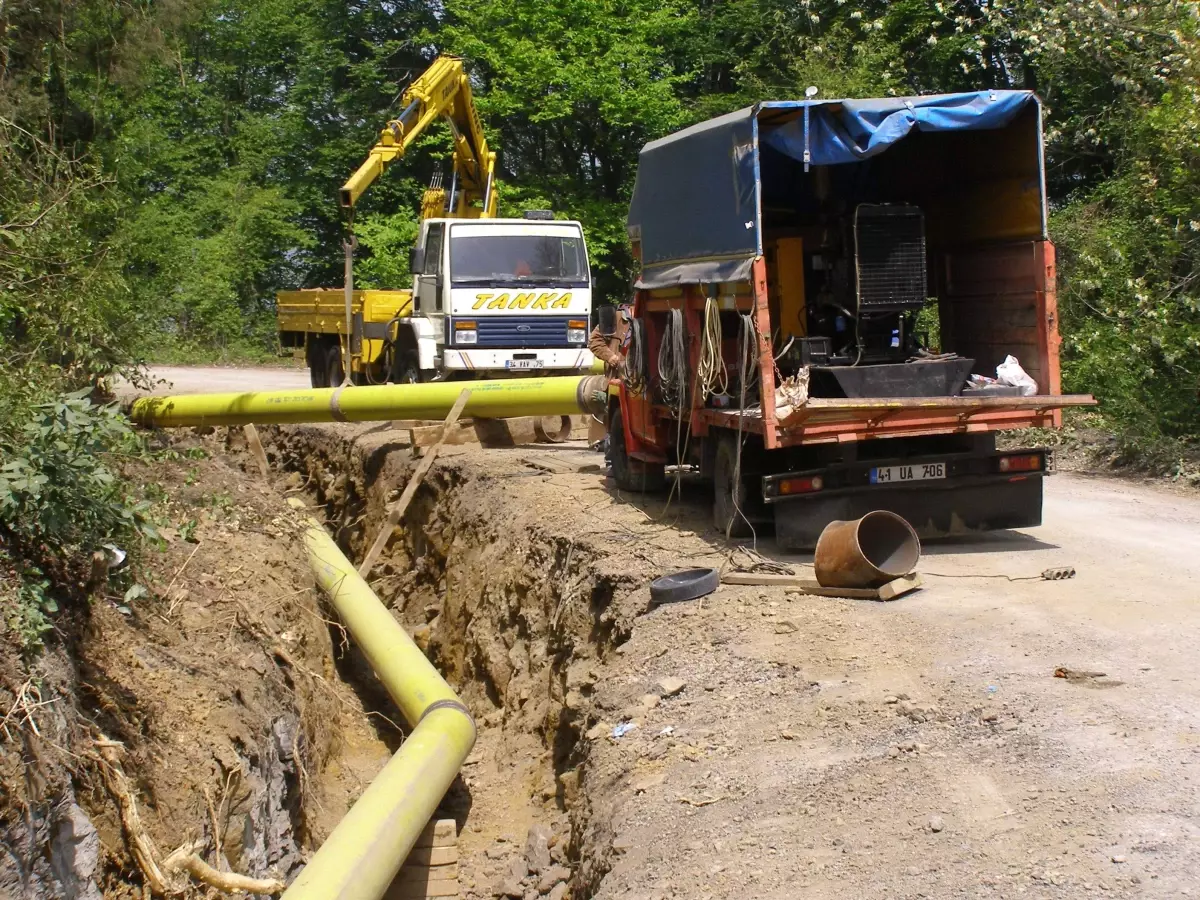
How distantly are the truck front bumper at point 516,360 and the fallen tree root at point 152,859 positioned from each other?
11090 mm

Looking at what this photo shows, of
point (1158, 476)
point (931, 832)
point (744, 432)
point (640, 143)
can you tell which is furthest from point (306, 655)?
point (640, 143)

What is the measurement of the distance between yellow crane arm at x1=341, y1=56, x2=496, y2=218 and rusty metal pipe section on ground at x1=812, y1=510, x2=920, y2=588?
34.6 feet

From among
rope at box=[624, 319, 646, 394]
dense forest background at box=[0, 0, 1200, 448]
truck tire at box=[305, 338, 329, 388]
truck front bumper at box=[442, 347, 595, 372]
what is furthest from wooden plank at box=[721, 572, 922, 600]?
truck tire at box=[305, 338, 329, 388]

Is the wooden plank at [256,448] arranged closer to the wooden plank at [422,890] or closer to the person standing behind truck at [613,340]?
the person standing behind truck at [613,340]

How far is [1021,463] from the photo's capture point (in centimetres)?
923

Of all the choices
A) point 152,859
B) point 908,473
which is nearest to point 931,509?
point 908,473

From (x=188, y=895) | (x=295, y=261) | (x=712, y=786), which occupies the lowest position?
(x=188, y=895)

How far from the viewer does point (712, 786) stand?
5.68 metres

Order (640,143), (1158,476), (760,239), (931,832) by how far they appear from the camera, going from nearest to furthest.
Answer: (931,832) → (760,239) → (1158,476) → (640,143)

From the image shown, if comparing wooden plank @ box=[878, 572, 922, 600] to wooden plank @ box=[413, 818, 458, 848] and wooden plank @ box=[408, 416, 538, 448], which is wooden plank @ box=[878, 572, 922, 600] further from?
wooden plank @ box=[408, 416, 538, 448]

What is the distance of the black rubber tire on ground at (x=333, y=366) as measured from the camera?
20.6 m

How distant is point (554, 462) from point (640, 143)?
59.1 ft

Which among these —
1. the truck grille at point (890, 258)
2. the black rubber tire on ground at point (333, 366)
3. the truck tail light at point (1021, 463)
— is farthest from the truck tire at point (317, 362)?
the truck tail light at point (1021, 463)

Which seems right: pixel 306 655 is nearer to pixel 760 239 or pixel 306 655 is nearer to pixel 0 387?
pixel 0 387
